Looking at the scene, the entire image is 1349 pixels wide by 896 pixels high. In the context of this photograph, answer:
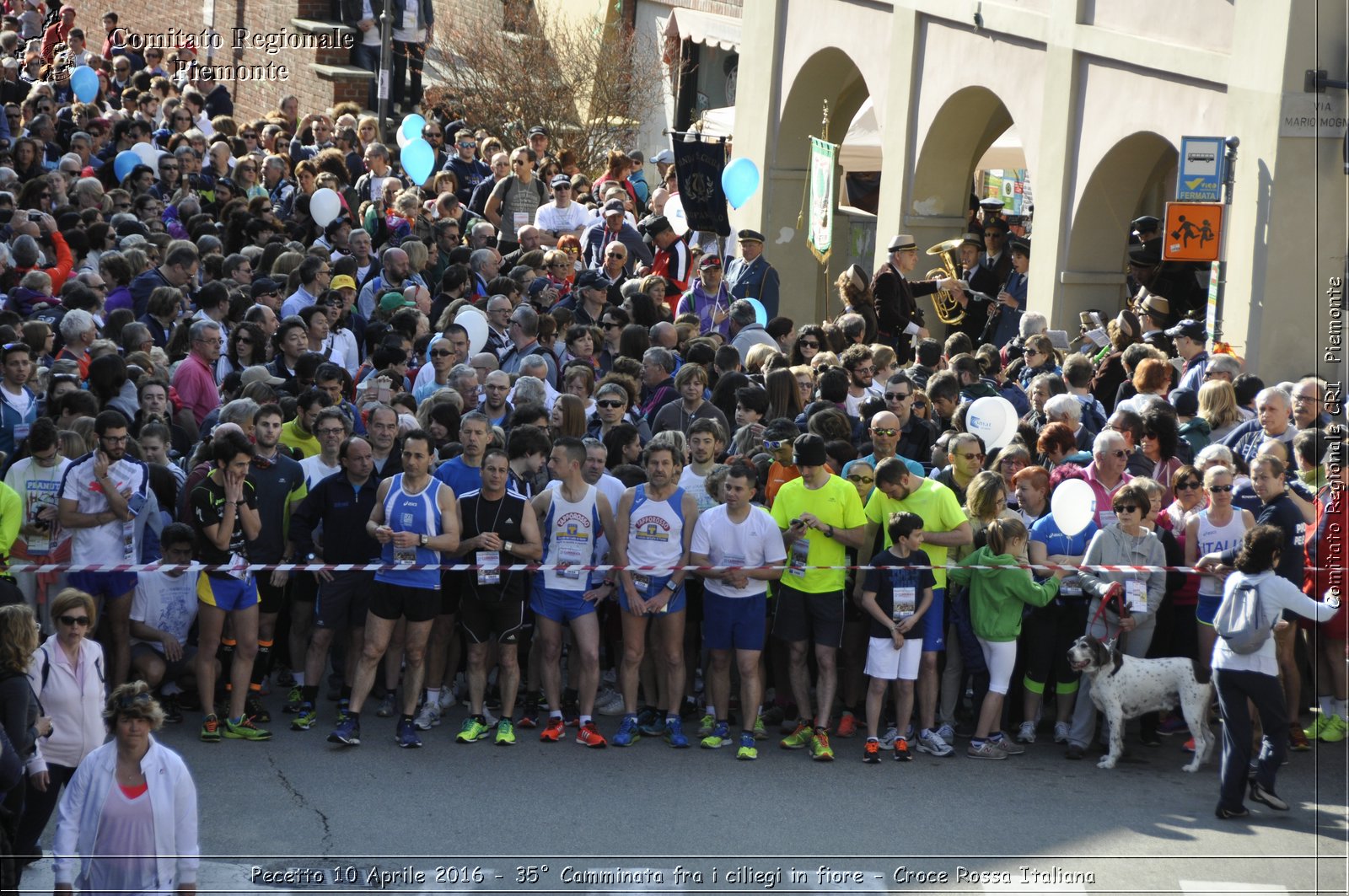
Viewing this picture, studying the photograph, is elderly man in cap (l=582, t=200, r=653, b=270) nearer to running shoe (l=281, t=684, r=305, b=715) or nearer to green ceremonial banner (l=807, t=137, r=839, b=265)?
green ceremonial banner (l=807, t=137, r=839, b=265)

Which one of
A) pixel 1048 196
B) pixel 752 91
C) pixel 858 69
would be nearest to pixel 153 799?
pixel 1048 196

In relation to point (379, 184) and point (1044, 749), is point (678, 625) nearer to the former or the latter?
point (1044, 749)

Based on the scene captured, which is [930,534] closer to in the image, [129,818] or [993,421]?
[993,421]

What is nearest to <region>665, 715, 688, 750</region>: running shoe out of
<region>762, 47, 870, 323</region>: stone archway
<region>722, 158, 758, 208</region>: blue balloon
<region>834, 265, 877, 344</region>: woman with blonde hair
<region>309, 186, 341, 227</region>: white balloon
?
<region>834, 265, 877, 344</region>: woman with blonde hair

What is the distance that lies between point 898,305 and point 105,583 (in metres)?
8.84

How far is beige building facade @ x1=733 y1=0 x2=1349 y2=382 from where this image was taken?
14.4 meters

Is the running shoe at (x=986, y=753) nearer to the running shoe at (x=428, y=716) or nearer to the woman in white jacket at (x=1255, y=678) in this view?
the woman in white jacket at (x=1255, y=678)

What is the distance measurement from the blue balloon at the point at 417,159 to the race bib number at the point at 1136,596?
40.7 feet

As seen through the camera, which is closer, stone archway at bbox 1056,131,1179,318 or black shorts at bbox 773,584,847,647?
black shorts at bbox 773,584,847,647

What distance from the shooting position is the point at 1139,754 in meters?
9.97

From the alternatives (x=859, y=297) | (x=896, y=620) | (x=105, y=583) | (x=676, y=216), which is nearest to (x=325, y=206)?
(x=676, y=216)

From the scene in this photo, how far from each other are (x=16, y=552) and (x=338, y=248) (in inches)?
291

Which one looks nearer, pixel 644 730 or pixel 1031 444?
pixel 644 730

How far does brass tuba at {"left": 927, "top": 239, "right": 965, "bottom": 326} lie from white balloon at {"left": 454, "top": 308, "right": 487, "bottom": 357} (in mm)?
6499
